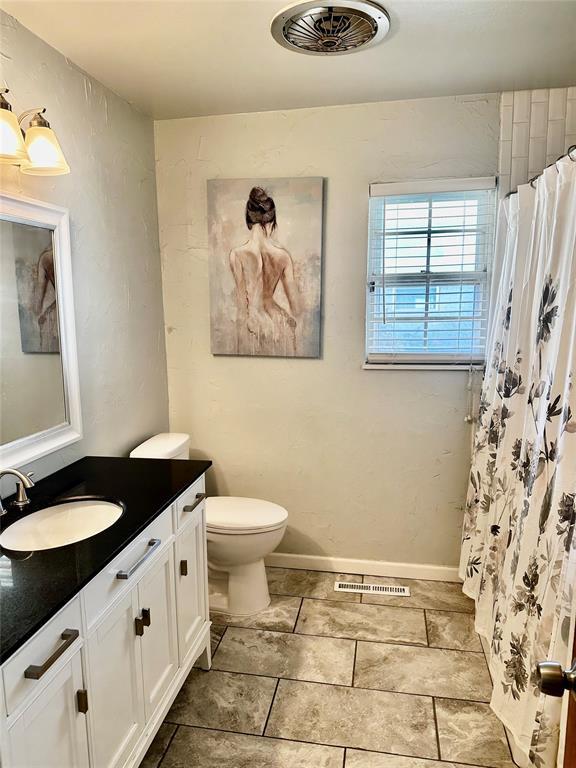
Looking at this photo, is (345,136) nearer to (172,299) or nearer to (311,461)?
(172,299)

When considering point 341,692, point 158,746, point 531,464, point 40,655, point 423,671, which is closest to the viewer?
point 40,655

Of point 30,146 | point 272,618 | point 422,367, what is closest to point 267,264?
point 422,367

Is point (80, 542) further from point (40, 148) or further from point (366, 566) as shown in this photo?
point (366, 566)

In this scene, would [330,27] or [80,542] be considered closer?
[80,542]

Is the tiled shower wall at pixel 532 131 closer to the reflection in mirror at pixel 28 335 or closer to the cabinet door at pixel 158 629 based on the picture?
the reflection in mirror at pixel 28 335

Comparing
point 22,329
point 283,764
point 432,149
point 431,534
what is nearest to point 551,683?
point 283,764

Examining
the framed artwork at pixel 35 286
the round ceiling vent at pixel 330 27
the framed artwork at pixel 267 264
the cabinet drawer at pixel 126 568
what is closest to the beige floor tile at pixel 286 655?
the cabinet drawer at pixel 126 568

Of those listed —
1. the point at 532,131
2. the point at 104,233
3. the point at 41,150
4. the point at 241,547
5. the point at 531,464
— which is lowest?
the point at 241,547

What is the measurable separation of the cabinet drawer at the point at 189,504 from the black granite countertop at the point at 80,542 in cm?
5

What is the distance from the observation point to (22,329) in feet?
5.82

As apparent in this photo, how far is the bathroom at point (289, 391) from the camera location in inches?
58.9

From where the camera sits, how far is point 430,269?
8.33 feet

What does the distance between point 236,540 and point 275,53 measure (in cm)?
196

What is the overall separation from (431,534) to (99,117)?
249 cm
